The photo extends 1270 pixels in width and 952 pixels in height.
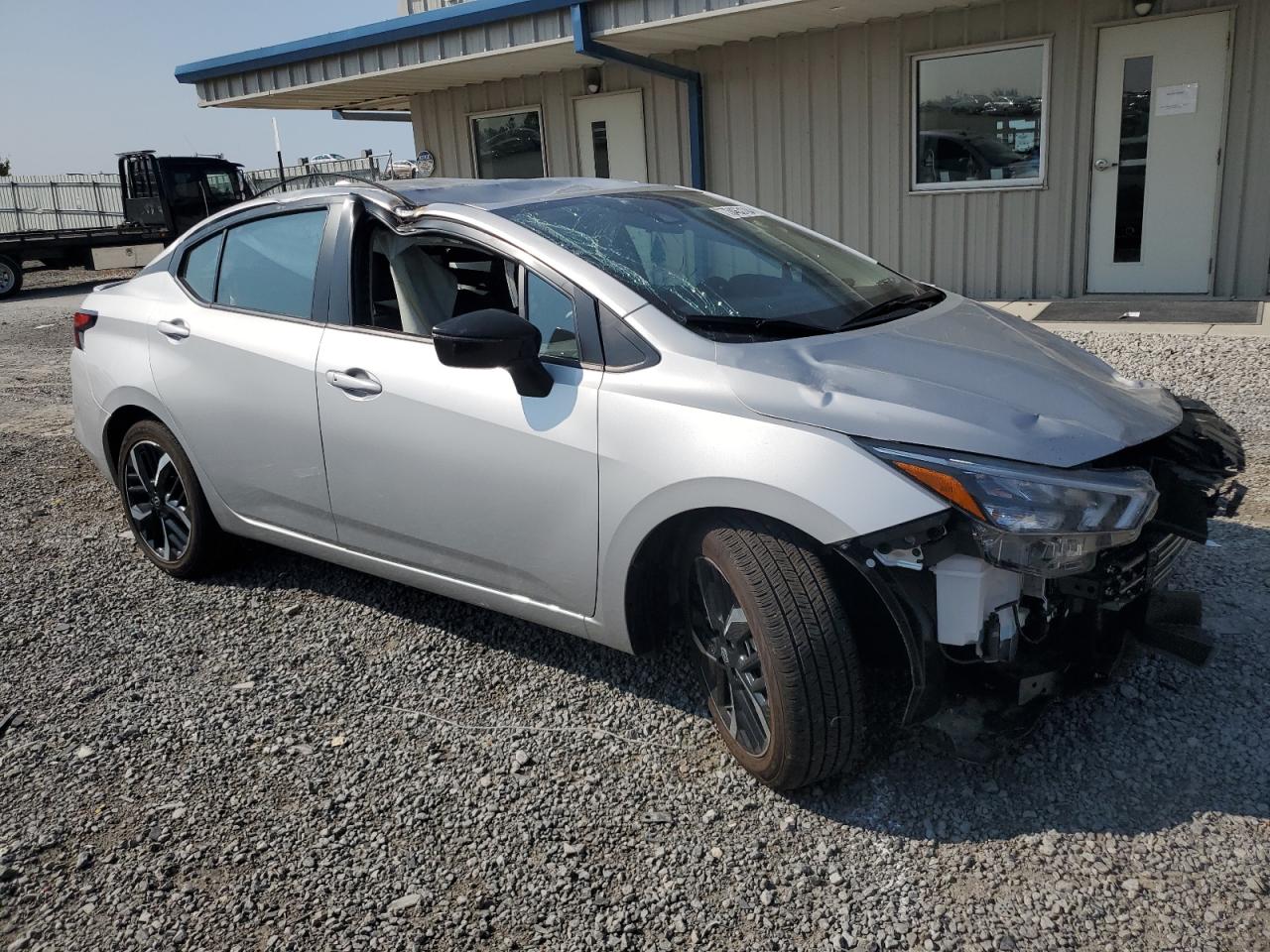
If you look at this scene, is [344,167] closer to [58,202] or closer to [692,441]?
[58,202]

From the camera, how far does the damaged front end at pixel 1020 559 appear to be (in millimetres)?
2486

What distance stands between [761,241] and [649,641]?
153cm

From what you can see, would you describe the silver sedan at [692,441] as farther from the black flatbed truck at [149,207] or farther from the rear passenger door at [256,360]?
the black flatbed truck at [149,207]

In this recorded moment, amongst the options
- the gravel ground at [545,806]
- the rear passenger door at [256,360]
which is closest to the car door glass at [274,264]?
the rear passenger door at [256,360]

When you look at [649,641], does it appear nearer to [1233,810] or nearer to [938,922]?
[938,922]

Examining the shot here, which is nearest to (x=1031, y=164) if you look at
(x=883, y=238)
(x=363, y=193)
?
(x=883, y=238)

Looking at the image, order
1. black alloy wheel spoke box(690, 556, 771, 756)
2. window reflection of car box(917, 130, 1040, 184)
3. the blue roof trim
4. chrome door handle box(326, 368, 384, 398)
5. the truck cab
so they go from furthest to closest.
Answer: the truck cab < the blue roof trim < window reflection of car box(917, 130, 1040, 184) < chrome door handle box(326, 368, 384, 398) < black alloy wheel spoke box(690, 556, 771, 756)

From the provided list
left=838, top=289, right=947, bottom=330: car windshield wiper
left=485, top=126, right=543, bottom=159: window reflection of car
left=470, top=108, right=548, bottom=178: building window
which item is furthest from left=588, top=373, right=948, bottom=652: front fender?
left=485, top=126, right=543, bottom=159: window reflection of car

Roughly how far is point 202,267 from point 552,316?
1894 mm

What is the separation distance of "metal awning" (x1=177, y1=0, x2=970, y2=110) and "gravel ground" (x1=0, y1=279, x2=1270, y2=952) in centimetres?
728

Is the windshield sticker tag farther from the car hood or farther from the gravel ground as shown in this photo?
the gravel ground

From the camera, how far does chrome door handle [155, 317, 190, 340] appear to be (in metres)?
4.12

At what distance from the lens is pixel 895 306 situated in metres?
3.49

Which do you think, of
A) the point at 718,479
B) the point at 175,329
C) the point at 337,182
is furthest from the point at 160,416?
the point at 718,479
